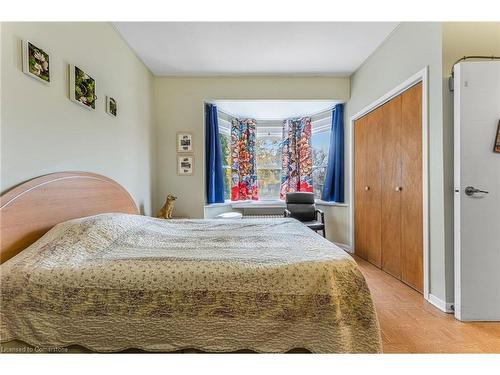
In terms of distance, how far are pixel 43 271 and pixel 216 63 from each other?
3.05 metres

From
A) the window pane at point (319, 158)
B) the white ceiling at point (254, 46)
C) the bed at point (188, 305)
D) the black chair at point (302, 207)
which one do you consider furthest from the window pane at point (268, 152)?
the bed at point (188, 305)

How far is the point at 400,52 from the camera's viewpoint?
2.71m

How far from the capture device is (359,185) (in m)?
3.75

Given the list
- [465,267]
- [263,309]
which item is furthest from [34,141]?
[465,267]

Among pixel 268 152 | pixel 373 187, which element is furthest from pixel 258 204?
pixel 373 187

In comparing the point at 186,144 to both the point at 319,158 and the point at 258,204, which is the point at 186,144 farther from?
the point at 319,158

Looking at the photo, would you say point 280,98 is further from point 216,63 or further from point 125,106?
point 125,106

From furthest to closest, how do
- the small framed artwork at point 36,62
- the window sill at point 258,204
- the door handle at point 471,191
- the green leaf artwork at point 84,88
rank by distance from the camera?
the window sill at point 258,204 < the green leaf artwork at point 84,88 < the door handle at point 471,191 < the small framed artwork at point 36,62

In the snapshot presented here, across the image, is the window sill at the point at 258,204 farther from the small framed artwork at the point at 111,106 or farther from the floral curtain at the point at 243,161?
the small framed artwork at the point at 111,106

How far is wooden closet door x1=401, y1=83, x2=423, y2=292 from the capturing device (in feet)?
8.16

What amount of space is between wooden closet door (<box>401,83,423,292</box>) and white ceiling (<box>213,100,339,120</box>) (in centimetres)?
158

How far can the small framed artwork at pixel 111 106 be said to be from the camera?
2.55 m

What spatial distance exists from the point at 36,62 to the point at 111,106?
0.98 m

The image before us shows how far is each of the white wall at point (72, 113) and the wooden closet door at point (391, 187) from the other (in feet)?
9.63
